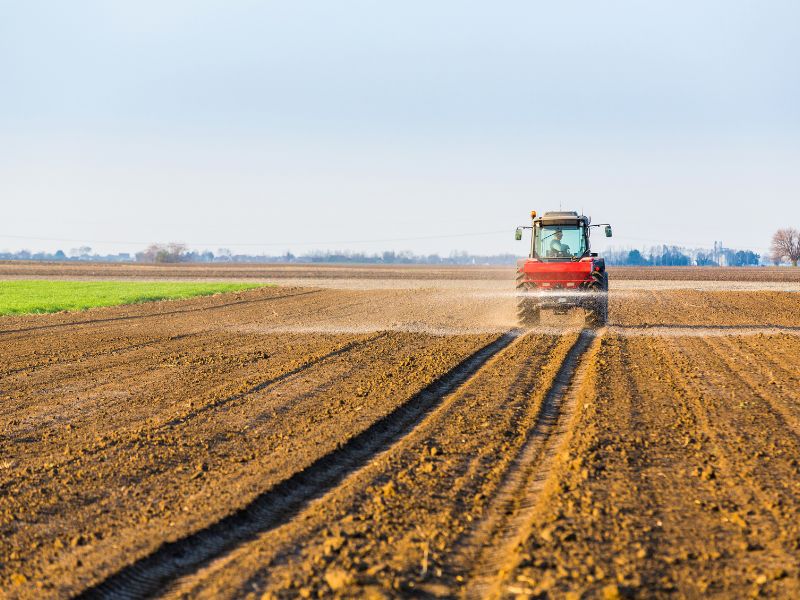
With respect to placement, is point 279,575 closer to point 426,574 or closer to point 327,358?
point 426,574

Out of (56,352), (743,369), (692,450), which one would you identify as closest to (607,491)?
(692,450)

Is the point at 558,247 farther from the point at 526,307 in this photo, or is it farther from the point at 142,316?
the point at 142,316

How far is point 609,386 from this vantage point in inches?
469

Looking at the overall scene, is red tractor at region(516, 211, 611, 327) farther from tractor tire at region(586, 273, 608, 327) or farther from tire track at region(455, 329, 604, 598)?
tire track at region(455, 329, 604, 598)

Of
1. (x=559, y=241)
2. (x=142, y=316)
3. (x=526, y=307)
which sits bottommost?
(x=142, y=316)

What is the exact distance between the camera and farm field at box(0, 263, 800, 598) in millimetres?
5129

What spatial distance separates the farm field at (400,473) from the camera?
513 cm

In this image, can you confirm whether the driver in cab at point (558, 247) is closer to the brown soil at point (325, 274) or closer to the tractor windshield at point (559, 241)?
the tractor windshield at point (559, 241)

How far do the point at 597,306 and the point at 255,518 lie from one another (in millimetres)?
15969

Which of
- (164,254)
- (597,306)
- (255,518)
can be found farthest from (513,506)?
Answer: (164,254)

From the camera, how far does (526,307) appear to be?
2153 cm

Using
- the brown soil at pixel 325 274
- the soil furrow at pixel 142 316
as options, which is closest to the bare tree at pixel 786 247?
the brown soil at pixel 325 274

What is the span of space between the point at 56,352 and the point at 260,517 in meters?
11.3

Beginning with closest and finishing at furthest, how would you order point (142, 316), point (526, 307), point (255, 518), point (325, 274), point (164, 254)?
point (255, 518) < point (526, 307) < point (142, 316) < point (325, 274) < point (164, 254)
